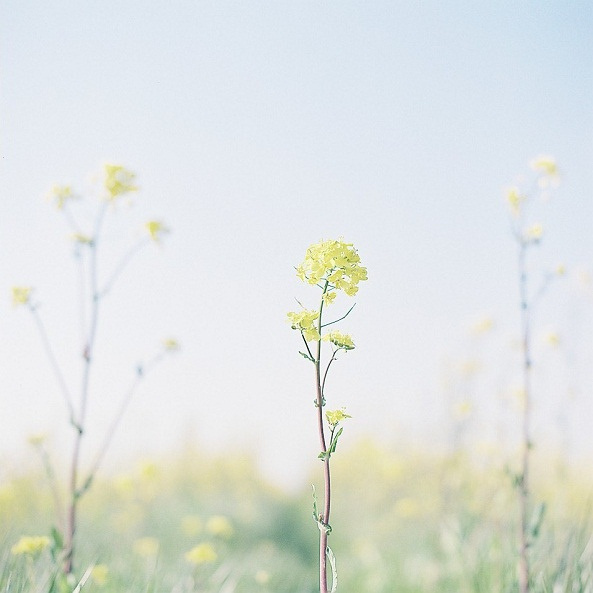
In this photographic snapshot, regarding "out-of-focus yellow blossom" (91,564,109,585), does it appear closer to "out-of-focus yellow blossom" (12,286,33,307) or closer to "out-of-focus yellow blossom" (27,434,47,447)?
"out-of-focus yellow blossom" (27,434,47,447)

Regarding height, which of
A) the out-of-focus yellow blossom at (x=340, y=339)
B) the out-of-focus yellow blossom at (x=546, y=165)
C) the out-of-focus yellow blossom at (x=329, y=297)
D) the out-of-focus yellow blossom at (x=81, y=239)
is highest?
the out-of-focus yellow blossom at (x=546, y=165)

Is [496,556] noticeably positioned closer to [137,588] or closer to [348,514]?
[137,588]

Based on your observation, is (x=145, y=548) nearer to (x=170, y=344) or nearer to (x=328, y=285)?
(x=170, y=344)

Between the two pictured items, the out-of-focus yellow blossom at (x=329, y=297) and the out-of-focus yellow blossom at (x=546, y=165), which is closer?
the out-of-focus yellow blossom at (x=329, y=297)

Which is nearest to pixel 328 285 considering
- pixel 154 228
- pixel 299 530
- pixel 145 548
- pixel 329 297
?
pixel 329 297

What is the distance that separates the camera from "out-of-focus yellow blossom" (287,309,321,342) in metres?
1.61

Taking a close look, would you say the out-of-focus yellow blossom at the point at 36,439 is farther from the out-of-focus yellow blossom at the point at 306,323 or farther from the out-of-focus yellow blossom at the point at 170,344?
the out-of-focus yellow blossom at the point at 306,323

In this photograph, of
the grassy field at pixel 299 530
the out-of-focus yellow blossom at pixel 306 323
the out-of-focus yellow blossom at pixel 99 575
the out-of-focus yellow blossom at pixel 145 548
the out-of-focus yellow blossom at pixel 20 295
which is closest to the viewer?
the out-of-focus yellow blossom at pixel 306 323

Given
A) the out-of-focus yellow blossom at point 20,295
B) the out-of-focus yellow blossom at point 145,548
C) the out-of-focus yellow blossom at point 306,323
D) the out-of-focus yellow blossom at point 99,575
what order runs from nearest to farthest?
1. the out-of-focus yellow blossom at point 306,323
2. the out-of-focus yellow blossom at point 20,295
3. the out-of-focus yellow blossom at point 99,575
4. the out-of-focus yellow blossom at point 145,548

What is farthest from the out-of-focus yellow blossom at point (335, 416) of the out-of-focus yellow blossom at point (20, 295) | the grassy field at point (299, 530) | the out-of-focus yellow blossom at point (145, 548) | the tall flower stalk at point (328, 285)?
the out-of-focus yellow blossom at point (145, 548)

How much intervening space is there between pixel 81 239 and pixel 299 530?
556 centimetres

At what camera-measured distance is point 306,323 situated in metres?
1.62

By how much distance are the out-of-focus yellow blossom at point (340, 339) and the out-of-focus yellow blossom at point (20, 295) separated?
60.5 inches

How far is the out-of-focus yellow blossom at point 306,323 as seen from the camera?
161cm
